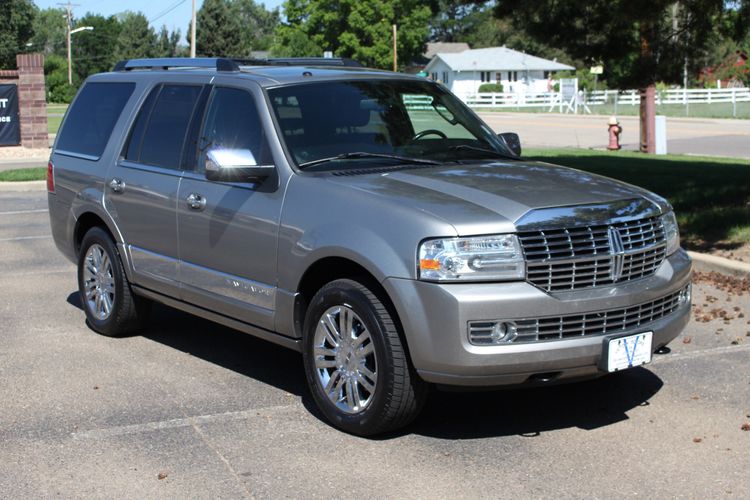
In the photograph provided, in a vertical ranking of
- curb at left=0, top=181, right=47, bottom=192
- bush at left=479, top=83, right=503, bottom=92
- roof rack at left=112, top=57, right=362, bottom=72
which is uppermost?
bush at left=479, top=83, right=503, bottom=92

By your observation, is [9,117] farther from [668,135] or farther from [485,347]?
[485,347]

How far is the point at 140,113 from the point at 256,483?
3473 mm

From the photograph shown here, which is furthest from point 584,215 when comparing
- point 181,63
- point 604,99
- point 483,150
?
point 604,99

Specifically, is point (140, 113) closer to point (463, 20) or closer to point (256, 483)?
point (256, 483)

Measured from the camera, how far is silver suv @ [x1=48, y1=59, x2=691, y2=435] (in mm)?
5137

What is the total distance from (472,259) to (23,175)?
16635 millimetres

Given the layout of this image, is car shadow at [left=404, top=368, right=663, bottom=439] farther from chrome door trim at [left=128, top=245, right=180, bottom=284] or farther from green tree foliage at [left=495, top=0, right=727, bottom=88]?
green tree foliage at [left=495, top=0, right=727, bottom=88]

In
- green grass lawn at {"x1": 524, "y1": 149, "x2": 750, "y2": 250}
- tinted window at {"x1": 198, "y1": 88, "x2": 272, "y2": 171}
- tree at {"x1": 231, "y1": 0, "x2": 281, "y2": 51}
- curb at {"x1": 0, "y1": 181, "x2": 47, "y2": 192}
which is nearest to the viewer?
tinted window at {"x1": 198, "y1": 88, "x2": 272, "y2": 171}

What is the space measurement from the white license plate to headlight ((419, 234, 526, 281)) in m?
0.63

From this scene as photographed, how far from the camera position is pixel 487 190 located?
560 cm

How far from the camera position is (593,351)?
527 cm

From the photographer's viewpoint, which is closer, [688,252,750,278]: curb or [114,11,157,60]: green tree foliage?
[688,252,750,278]: curb

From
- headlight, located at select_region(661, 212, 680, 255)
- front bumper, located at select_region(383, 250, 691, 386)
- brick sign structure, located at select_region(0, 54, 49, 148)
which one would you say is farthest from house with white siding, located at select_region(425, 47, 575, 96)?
front bumper, located at select_region(383, 250, 691, 386)

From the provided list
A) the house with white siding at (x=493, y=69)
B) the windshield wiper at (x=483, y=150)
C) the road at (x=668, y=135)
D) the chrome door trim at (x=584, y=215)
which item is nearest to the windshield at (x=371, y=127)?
the windshield wiper at (x=483, y=150)
